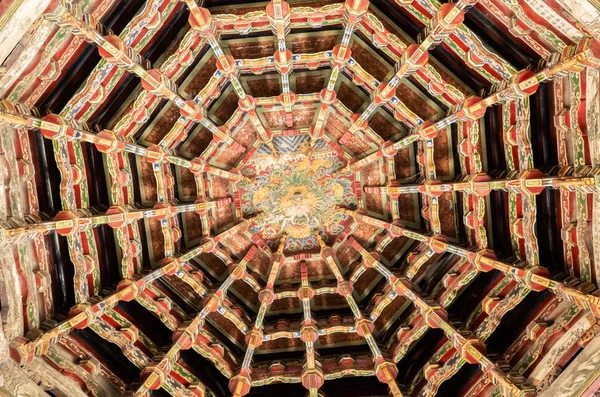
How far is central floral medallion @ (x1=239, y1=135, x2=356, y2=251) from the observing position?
15055mm

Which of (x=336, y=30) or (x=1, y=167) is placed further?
(x=336, y=30)

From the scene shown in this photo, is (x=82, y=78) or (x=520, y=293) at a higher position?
(x=82, y=78)

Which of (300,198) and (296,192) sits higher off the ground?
(296,192)

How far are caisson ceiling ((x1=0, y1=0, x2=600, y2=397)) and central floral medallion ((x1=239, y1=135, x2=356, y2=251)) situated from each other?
0.23 feet

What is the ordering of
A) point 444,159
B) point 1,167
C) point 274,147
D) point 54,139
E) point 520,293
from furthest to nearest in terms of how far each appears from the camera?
1. point 274,147
2. point 444,159
3. point 520,293
4. point 54,139
5. point 1,167

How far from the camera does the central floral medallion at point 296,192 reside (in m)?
15.1

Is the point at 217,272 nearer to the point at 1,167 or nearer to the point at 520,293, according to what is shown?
the point at 1,167

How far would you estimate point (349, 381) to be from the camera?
14094 mm

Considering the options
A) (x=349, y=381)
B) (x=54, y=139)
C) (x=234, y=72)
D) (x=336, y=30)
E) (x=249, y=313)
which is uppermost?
(x=336, y=30)

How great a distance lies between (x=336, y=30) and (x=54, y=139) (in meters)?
7.20

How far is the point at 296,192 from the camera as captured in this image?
600 inches

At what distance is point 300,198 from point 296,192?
→ 231mm

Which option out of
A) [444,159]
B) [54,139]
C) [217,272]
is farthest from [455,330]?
[54,139]

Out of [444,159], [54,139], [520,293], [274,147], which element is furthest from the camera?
[274,147]
